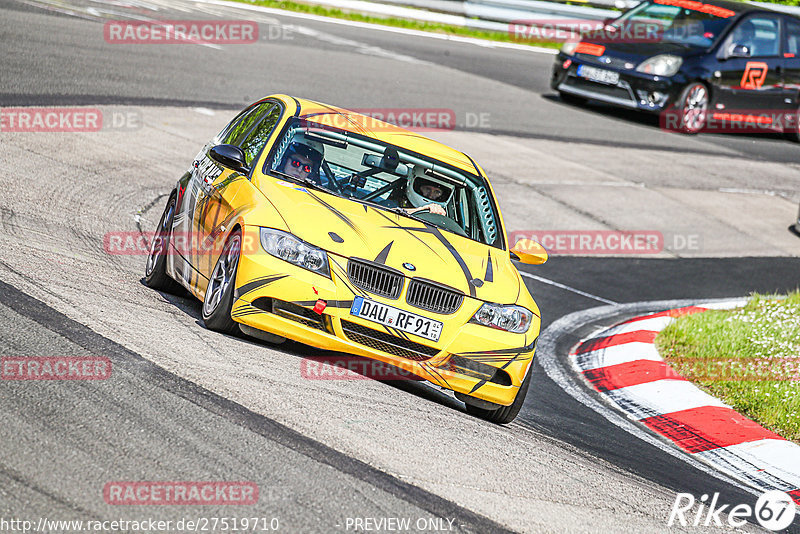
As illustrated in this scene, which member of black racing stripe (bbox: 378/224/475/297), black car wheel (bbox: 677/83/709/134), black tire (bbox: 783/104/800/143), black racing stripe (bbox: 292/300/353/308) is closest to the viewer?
black racing stripe (bbox: 292/300/353/308)

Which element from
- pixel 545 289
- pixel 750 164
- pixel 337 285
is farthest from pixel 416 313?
pixel 750 164

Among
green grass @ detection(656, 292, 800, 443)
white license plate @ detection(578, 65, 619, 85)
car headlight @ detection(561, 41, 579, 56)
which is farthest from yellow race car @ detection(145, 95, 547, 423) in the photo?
car headlight @ detection(561, 41, 579, 56)

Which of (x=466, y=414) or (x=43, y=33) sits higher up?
(x=43, y=33)

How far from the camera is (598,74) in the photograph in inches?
721

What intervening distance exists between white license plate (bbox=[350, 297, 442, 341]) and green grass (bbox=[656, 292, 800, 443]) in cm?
289

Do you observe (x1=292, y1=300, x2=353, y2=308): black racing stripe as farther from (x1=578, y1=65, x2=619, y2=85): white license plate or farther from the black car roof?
the black car roof

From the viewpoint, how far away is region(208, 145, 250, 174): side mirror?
271 inches

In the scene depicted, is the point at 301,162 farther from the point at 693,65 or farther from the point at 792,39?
the point at 792,39

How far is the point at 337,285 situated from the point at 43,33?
1121 cm

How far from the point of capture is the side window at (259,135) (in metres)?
7.24

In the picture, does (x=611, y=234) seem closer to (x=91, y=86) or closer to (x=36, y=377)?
(x=91, y=86)

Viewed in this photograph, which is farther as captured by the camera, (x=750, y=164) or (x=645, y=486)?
(x=750, y=164)

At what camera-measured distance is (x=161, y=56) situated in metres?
16.3

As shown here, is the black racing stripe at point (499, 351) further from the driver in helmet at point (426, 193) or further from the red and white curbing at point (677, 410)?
the red and white curbing at point (677, 410)
